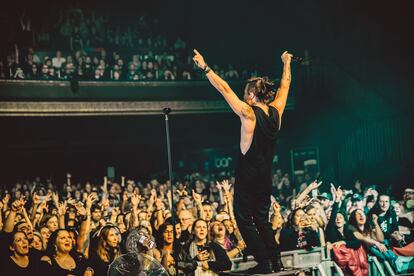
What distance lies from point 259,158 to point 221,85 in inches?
22.8

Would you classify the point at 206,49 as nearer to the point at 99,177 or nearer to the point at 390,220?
the point at 99,177

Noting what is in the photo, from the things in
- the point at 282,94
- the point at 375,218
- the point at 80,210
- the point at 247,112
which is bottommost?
the point at 375,218

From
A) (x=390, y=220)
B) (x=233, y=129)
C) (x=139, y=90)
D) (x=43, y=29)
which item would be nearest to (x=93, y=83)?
(x=139, y=90)

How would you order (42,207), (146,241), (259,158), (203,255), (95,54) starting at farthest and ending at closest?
(95,54) → (42,207) → (203,255) → (146,241) → (259,158)

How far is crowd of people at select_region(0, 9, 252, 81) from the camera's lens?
509 inches

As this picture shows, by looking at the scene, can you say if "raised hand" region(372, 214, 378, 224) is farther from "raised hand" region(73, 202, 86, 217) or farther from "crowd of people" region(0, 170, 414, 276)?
"raised hand" region(73, 202, 86, 217)

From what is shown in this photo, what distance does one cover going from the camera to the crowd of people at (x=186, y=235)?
6.29 meters

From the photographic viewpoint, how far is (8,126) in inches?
541

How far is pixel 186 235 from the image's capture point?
23.8 ft

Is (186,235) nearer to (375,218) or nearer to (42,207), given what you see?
(42,207)

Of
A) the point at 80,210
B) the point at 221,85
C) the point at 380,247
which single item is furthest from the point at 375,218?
the point at 221,85

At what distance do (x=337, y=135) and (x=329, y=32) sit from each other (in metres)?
2.45

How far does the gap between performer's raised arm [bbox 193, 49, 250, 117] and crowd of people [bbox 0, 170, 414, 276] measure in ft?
5.62

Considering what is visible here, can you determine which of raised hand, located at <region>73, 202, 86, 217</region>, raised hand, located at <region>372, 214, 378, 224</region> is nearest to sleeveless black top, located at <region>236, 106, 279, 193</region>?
raised hand, located at <region>73, 202, 86, 217</region>
